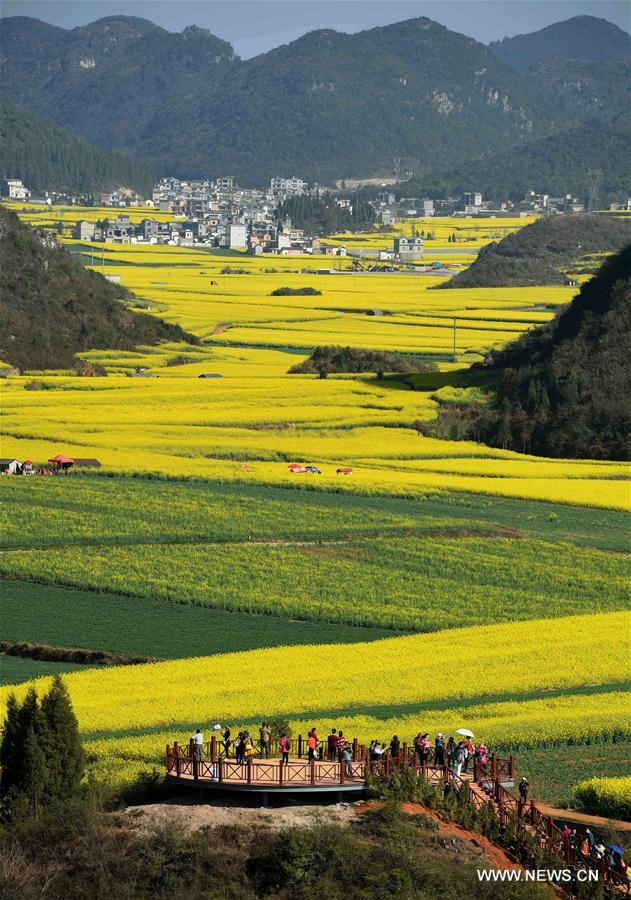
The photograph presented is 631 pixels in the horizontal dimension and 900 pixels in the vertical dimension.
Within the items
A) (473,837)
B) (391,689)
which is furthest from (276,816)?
(391,689)

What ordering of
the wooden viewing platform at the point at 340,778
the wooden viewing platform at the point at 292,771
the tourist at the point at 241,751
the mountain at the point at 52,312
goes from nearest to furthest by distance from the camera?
the wooden viewing platform at the point at 340,778
the wooden viewing platform at the point at 292,771
the tourist at the point at 241,751
the mountain at the point at 52,312

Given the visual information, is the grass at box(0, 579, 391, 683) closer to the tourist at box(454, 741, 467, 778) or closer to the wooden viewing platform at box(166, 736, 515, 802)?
the wooden viewing platform at box(166, 736, 515, 802)

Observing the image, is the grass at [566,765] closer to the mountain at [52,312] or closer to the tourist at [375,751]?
the tourist at [375,751]

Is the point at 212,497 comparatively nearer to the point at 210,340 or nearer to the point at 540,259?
the point at 210,340

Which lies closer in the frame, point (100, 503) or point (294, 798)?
point (294, 798)

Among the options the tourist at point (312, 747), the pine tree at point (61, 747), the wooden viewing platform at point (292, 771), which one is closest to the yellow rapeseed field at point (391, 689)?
the pine tree at point (61, 747)

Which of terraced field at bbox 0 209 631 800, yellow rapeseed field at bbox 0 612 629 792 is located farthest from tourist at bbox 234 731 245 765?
yellow rapeseed field at bbox 0 612 629 792

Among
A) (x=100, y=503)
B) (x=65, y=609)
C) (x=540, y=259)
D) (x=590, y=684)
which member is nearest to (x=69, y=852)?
(x=590, y=684)
